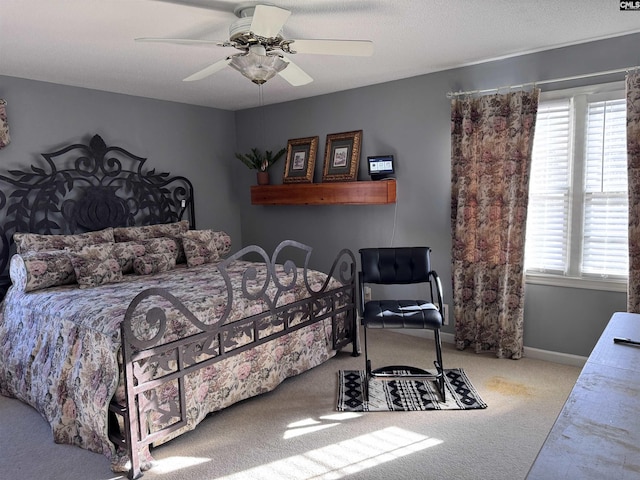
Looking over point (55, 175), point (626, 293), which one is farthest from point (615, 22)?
point (55, 175)

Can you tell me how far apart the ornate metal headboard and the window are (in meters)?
3.48

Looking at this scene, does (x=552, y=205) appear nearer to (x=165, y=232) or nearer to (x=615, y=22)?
(x=615, y=22)

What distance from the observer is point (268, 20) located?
211 cm

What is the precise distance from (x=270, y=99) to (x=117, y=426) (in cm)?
354

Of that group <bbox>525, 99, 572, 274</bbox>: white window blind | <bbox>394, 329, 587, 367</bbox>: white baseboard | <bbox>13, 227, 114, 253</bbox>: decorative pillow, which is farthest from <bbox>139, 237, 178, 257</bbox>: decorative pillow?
<bbox>394, 329, 587, 367</bbox>: white baseboard

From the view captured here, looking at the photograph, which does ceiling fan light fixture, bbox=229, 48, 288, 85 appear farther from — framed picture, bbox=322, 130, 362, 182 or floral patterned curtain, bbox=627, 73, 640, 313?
floral patterned curtain, bbox=627, 73, 640, 313

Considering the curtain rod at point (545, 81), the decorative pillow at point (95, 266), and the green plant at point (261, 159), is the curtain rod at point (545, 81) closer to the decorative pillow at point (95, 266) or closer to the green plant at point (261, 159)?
the green plant at point (261, 159)

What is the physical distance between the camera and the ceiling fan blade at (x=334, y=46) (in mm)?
2362

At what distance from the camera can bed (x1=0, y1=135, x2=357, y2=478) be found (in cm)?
228

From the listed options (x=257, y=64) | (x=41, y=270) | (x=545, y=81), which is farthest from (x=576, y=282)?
(x=41, y=270)

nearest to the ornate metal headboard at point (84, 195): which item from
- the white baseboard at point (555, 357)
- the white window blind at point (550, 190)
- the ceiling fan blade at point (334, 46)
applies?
the ceiling fan blade at point (334, 46)

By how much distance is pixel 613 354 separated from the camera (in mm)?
1464

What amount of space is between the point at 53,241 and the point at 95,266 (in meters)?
0.59

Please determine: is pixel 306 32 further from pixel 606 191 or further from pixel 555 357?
pixel 555 357
